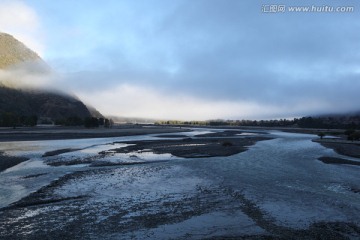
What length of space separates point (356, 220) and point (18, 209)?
18316mm

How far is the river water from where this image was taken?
16875 millimetres

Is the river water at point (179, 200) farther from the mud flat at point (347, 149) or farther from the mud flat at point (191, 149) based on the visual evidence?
the mud flat at point (347, 149)

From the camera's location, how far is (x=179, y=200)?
2219 centimetres

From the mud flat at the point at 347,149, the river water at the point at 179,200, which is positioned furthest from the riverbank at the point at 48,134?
the mud flat at the point at 347,149

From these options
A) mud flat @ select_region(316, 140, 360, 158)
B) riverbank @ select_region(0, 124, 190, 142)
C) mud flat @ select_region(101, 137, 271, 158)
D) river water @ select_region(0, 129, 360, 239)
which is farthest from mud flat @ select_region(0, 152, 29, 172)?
mud flat @ select_region(316, 140, 360, 158)

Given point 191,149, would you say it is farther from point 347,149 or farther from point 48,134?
point 48,134

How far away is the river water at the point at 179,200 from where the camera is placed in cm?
1688

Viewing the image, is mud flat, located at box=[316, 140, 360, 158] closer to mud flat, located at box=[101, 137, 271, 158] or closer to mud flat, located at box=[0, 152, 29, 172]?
mud flat, located at box=[101, 137, 271, 158]

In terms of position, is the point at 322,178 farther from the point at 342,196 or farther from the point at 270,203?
the point at 270,203

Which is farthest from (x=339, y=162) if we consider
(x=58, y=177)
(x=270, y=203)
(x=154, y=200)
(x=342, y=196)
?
(x=58, y=177)

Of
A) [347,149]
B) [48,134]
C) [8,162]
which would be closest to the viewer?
[8,162]

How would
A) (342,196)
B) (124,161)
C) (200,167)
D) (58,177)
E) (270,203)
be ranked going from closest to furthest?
1. (270,203)
2. (342,196)
3. (58,177)
4. (200,167)
5. (124,161)

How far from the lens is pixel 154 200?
22141mm

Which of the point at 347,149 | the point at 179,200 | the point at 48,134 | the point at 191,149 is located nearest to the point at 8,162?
the point at 179,200
